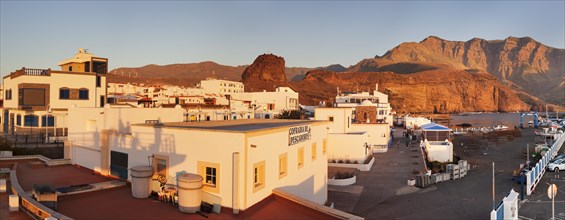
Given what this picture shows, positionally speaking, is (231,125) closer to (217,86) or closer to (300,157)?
(300,157)

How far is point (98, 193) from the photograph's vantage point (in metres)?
12.1

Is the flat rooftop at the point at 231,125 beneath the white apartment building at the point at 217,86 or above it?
beneath

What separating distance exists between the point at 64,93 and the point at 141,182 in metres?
28.9

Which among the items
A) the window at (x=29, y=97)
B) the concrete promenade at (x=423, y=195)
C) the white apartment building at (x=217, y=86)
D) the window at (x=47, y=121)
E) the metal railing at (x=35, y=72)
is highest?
the white apartment building at (x=217, y=86)

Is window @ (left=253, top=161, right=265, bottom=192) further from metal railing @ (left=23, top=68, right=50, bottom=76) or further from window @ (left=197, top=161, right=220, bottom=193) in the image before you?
metal railing @ (left=23, top=68, right=50, bottom=76)

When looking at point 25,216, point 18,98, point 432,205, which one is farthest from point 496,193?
point 18,98

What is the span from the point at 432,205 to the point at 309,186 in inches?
262

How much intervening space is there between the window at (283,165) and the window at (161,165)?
12.0 feet

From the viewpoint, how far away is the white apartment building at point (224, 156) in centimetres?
1064

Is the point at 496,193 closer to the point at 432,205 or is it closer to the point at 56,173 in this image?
the point at 432,205

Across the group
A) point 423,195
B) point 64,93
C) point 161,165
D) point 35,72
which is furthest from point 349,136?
point 35,72

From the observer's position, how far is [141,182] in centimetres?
1151

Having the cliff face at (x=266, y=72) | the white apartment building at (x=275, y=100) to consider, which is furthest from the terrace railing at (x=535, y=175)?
the cliff face at (x=266, y=72)

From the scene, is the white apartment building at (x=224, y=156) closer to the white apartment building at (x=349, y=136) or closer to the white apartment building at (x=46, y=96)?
the white apartment building at (x=349, y=136)
